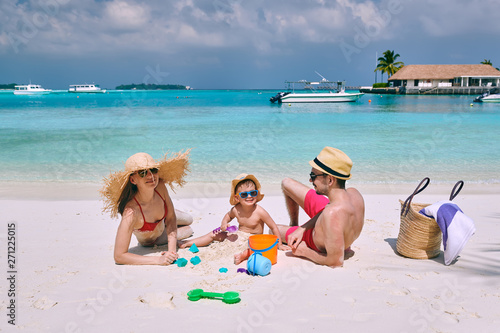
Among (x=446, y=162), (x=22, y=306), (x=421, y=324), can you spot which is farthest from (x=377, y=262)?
(x=446, y=162)

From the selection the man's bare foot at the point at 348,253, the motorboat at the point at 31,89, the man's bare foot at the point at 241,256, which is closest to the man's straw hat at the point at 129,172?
the man's bare foot at the point at 241,256

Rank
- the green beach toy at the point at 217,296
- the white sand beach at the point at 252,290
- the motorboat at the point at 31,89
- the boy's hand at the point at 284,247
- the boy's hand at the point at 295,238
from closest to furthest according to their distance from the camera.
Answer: the white sand beach at the point at 252,290
the green beach toy at the point at 217,296
the boy's hand at the point at 295,238
the boy's hand at the point at 284,247
the motorboat at the point at 31,89

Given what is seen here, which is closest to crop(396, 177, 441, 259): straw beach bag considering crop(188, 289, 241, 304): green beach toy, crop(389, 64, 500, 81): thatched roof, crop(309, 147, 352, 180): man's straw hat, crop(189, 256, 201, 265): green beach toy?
crop(309, 147, 352, 180): man's straw hat

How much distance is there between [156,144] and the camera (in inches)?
623

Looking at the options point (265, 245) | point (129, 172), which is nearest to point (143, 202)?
point (129, 172)

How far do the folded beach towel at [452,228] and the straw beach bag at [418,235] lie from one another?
0.13 m

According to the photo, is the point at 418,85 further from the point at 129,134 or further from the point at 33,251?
the point at 33,251

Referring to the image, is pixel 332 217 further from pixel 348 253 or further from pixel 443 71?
Result: pixel 443 71

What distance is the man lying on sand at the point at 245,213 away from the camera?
4.34 metres

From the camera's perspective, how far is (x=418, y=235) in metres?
3.86

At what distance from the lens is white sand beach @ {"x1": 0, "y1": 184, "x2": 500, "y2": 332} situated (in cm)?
275

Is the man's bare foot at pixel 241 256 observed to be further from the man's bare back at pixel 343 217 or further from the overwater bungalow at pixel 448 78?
the overwater bungalow at pixel 448 78

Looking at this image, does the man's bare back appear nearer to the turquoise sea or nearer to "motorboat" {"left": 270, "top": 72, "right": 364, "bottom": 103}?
the turquoise sea

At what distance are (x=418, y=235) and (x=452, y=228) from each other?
0.35m
